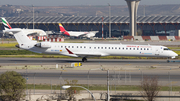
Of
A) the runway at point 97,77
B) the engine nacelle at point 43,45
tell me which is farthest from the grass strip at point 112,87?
the engine nacelle at point 43,45

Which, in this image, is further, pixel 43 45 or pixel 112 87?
pixel 43 45

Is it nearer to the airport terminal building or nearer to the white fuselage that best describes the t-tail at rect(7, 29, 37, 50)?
the white fuselage

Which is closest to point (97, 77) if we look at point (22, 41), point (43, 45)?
point (43, 45)

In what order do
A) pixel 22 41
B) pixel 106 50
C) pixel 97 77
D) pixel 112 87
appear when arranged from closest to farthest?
pixel 112 87, pixel 97 77, pixel 106 50, pixel 22 41

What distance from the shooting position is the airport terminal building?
143500mm

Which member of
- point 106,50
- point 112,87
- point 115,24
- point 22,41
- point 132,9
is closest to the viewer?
point 112,87

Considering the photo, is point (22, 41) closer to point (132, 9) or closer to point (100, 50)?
point (100, 50)

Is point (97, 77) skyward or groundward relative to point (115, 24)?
groundward

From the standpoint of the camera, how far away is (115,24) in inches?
6043

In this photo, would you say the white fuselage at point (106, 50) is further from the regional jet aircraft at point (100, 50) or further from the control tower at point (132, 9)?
the control tower at point (132, 9)

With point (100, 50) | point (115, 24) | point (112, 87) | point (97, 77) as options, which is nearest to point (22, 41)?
point (100, 50)

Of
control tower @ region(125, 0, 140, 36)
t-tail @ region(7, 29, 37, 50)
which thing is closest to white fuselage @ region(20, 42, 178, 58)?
t-tail @ region(7, 29, 37, 50)

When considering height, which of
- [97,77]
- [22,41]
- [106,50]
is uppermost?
[22,41]

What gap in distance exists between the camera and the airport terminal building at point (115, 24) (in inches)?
5650
